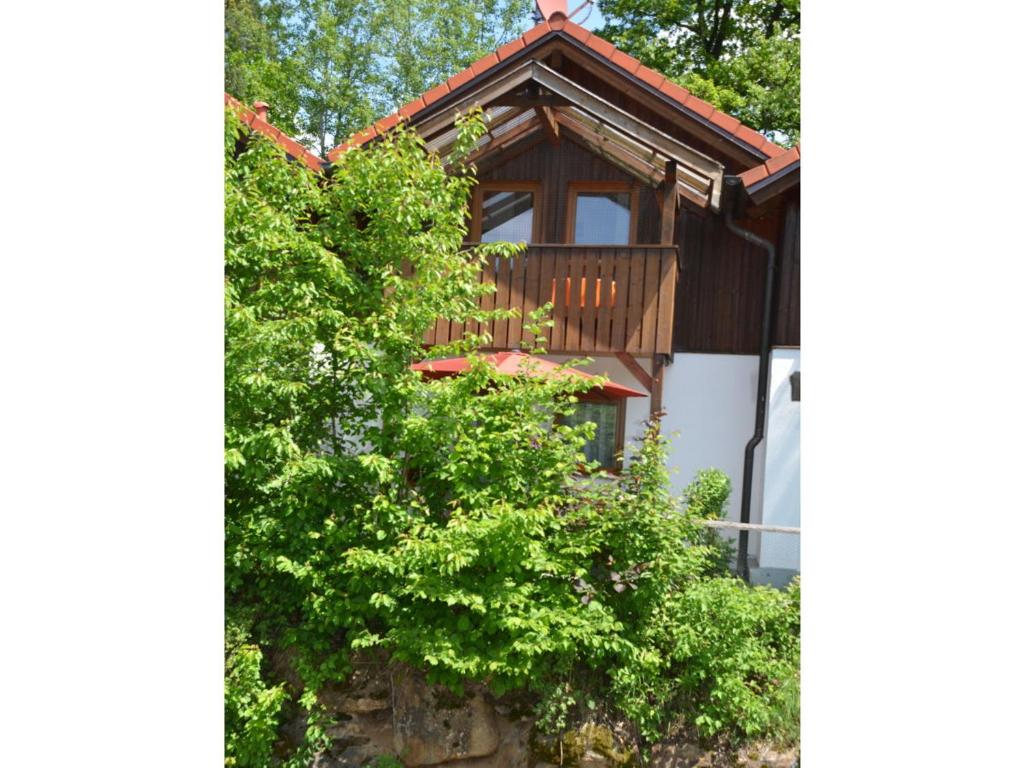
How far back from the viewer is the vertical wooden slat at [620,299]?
5.34 meters

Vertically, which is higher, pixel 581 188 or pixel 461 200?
pixel 581 188

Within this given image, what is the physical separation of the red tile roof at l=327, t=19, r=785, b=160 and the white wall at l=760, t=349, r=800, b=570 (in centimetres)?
127

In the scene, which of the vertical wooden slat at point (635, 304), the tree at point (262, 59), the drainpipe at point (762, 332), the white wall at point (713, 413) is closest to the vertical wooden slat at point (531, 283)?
the vertical wooden slat at point (635, 304)

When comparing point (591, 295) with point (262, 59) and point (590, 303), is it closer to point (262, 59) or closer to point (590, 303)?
point (590, 303)

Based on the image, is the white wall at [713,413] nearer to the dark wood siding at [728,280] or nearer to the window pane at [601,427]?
the dark wood siding at [728,280]

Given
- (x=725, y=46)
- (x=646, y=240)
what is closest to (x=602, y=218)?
(x=646, y=240)

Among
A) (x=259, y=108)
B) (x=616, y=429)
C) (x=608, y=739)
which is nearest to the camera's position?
(x=608, y=739)

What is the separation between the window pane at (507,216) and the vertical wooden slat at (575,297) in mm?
709

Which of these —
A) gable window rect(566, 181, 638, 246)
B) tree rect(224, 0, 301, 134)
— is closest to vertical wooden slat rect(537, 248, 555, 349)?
gable window rect(566, 181, 638, 246)

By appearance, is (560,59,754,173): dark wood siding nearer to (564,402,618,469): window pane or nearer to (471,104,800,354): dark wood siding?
(471,104,800,354): dark wood siding

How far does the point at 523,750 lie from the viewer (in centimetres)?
373
